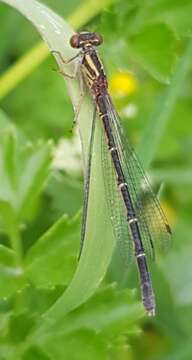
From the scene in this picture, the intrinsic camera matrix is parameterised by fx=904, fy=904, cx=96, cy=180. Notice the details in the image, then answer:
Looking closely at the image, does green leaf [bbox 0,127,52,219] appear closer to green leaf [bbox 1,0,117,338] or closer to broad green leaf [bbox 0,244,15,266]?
broad green leaf [bbox 0,244,15,266]

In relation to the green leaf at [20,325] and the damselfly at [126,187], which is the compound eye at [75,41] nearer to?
the damselfly at [126,187]

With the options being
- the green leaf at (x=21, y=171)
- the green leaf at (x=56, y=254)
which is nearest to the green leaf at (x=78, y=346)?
the green leaf at (x=56, y=254)

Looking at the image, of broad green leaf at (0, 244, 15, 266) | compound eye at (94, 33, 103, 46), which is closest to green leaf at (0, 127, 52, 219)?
broad green leaf at (0, 244, 15, 266)

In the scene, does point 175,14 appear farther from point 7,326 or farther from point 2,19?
point 7,326

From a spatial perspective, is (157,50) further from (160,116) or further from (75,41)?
(75,41)

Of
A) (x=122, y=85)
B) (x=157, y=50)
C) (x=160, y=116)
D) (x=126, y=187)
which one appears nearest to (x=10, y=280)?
(x=126, y=187)

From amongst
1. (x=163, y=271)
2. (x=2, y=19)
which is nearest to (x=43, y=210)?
(x=163, y=271)
